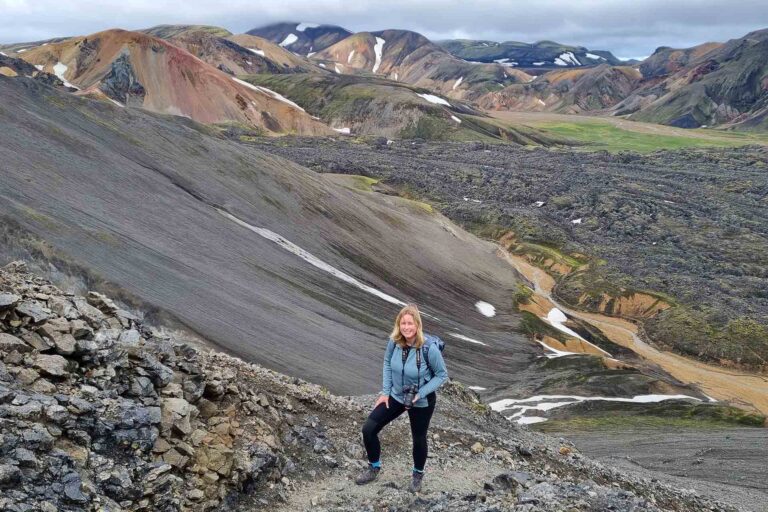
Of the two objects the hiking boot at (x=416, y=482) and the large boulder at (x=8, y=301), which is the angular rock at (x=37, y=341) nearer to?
the large boulder at (x=8, y=301)

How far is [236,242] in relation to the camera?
144 feet

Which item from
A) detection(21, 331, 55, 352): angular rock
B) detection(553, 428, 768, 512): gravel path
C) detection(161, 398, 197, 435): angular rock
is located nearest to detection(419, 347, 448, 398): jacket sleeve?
detection(161, 398, 197, 435): angular rock

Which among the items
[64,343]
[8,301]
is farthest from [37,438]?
[8,301]

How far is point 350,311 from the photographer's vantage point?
4256 centimetres

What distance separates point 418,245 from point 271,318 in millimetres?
36177

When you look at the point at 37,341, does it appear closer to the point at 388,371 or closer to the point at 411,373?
the point at 388,371

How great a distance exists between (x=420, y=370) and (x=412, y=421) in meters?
1.12

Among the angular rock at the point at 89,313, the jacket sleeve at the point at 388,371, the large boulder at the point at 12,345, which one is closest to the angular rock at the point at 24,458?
the large boulder at the point at 12,345

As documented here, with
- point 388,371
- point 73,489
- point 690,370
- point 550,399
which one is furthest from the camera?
point 690,370

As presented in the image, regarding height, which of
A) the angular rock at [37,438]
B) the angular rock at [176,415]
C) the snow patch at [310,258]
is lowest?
the snow patch at [310,258]

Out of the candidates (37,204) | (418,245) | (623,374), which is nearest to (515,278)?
(418,245)

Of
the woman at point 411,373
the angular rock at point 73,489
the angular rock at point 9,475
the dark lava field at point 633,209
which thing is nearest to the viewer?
the angular rock at point 9,475

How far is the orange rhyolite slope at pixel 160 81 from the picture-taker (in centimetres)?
15100

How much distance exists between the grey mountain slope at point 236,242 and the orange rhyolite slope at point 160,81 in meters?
97.0
